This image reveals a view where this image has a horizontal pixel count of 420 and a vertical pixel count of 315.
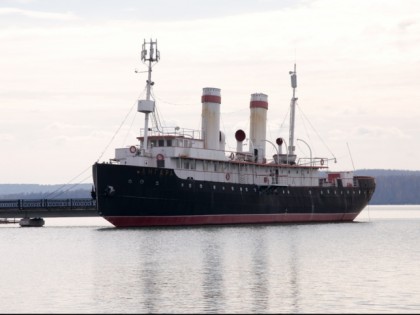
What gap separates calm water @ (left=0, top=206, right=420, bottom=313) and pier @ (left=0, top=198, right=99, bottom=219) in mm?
18152

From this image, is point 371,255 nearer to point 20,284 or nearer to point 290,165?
point 20,284

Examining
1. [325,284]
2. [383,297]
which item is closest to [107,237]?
[325,284]

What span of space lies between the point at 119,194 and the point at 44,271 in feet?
97.1

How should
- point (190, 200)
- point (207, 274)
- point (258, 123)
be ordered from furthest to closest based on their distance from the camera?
point (258, 123), point (190, 200), point (207, 274)

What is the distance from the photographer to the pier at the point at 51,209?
89.8m

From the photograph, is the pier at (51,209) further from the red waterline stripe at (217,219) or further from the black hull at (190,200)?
the black hull at (190,200)

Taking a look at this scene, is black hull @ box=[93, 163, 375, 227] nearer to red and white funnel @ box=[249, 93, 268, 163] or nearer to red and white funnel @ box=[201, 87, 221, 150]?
red and white funnel @ box=[201, 87, 221, 150]

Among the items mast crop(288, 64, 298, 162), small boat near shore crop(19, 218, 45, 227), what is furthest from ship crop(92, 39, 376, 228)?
small boat near shore crop(19, 218, 45, 227)

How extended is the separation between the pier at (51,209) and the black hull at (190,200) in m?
12.8

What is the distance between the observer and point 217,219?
83688 mm

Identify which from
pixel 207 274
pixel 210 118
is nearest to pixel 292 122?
pixel 210 118

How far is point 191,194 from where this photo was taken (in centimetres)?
7981

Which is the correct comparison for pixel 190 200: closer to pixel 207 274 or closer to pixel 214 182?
pixel 214 182

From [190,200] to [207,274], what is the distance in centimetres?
3743
